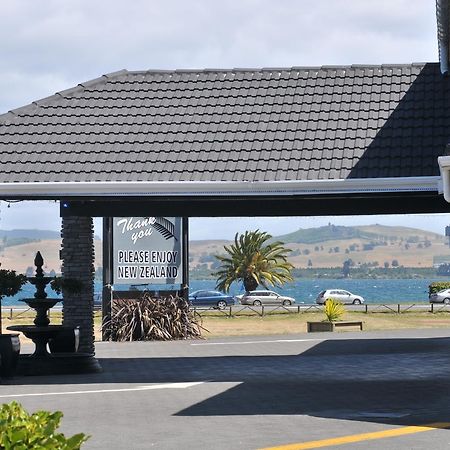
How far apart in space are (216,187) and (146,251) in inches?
669

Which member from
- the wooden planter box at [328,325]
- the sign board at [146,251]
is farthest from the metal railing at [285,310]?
the sign board at [146,251]

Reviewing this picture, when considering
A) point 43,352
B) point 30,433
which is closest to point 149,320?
point 43,352

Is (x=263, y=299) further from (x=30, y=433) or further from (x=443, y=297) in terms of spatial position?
(x=30, y=433)

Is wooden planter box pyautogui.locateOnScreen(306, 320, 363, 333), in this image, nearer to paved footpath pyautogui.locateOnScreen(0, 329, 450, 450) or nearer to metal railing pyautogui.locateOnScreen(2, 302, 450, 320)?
paved footpath pyautogui.locateOnScreen(0, 329, 450, 450)

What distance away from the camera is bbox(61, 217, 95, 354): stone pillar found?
25422mm

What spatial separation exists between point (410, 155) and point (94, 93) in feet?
25.2

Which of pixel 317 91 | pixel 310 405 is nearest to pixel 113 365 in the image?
pixel 317 91

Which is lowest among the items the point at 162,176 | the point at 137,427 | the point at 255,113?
the point at 137,427

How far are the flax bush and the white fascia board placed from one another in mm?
14837

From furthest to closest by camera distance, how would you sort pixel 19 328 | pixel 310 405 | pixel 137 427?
pixel 19 328 → pixel 310 405 → pixel 137 427

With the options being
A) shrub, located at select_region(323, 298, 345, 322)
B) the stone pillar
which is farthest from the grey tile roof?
shrub, located at select_region(323, 298, 345, 322)

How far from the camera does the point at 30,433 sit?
6195mm

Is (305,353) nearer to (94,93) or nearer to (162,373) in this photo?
(162,373)

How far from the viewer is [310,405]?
16719 millimetres
